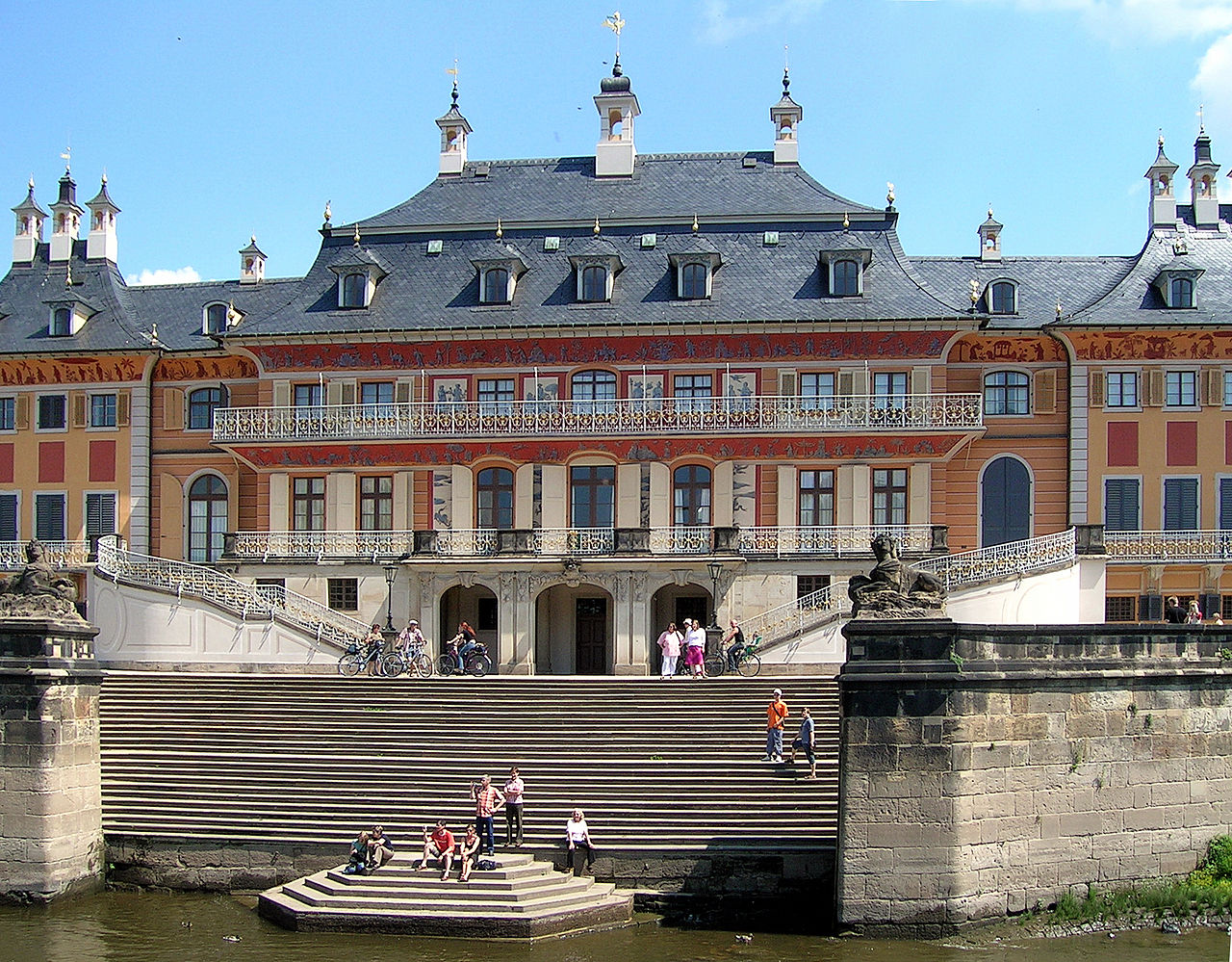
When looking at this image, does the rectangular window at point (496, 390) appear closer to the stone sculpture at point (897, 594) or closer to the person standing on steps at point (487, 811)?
the person standing on steps at point (487, 811)

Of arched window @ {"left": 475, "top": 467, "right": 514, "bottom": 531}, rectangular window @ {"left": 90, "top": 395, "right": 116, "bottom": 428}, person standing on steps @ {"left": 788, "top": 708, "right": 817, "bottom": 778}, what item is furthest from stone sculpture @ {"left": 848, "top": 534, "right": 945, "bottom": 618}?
rectangular window @ {"left": 90, "top": 395, "right": 116, "bottom": 428}

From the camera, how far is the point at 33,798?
2611 centimetres

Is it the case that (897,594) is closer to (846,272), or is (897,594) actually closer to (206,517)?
(846,272)

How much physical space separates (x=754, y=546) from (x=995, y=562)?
21.9ft

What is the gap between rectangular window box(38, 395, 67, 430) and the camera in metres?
47.2

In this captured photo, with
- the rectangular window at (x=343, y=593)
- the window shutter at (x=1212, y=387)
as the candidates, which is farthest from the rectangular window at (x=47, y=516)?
the window shutter at (x=1212, y=387)

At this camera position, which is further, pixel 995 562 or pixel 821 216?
pixel 821 216

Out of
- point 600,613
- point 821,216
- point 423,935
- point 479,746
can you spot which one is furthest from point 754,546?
point 423,935

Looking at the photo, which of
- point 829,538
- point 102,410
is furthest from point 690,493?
point 102,410

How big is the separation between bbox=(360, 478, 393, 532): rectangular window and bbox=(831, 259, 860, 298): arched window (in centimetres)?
1369

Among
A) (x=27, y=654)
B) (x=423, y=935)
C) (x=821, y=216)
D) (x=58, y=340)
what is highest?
(x=821, y=216)

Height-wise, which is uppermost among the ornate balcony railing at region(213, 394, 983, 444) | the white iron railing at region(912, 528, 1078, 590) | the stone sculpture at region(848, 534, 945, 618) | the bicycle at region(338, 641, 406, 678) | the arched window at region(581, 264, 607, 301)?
the arched window at region(581, 264, 607, 301)

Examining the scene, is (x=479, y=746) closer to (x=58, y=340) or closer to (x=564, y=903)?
(x=564, y=903)

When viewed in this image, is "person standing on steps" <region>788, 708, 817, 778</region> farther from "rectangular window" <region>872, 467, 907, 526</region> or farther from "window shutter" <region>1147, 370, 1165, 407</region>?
"window shutter" <region>1147, 370, 1165, 407</region>
